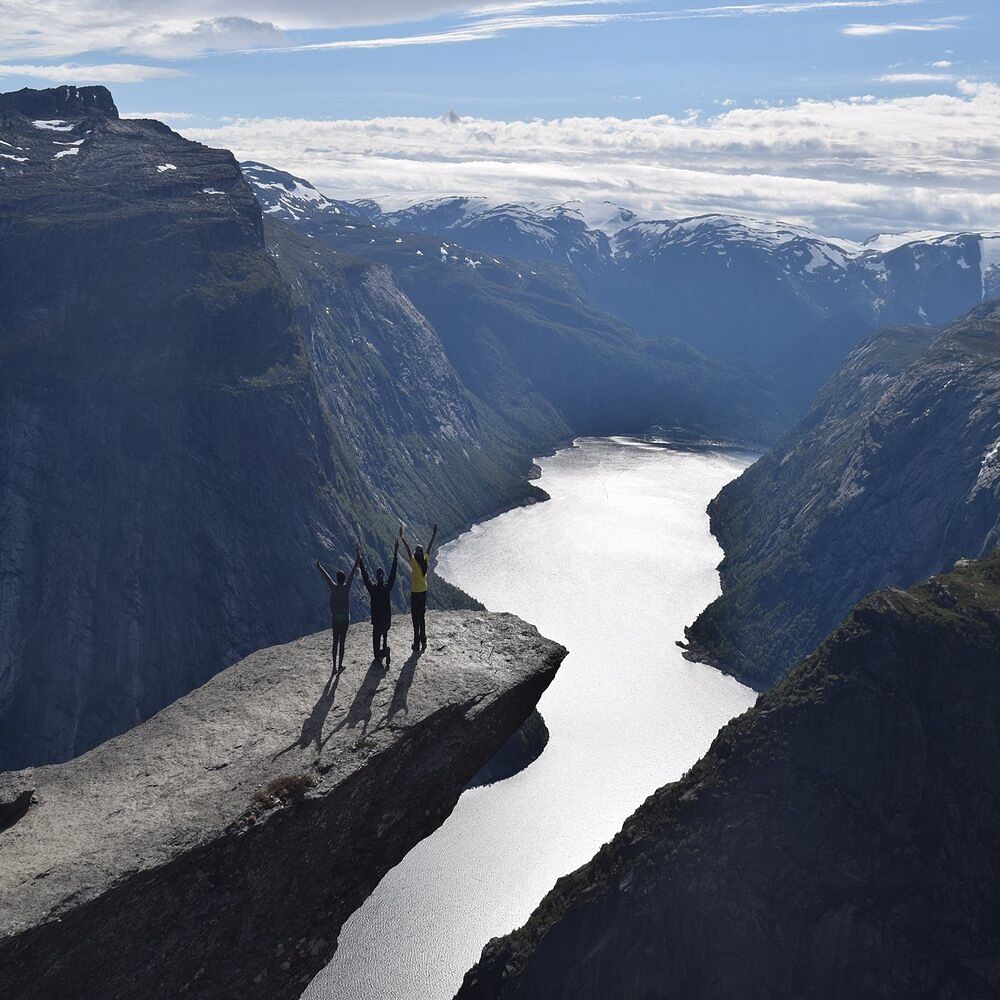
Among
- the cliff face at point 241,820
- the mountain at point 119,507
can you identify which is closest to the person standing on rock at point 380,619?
the cliff face at point 241,820

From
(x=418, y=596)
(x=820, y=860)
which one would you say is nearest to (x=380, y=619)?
(x=418, y=596)

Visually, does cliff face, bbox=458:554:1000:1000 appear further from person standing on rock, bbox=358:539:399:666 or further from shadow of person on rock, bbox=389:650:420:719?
person standing on rock, bbox=358:539:399:666

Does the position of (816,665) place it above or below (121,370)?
below

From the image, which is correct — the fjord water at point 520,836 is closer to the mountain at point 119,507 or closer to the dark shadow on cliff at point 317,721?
the mountain at point 119,507

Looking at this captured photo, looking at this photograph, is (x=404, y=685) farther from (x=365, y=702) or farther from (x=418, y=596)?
(x=418, y=596)

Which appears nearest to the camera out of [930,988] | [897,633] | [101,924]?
[101,924]

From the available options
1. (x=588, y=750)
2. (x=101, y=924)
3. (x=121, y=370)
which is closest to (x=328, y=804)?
(x=101, y=924)

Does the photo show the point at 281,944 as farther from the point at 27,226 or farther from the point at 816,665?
the point at 27,226
